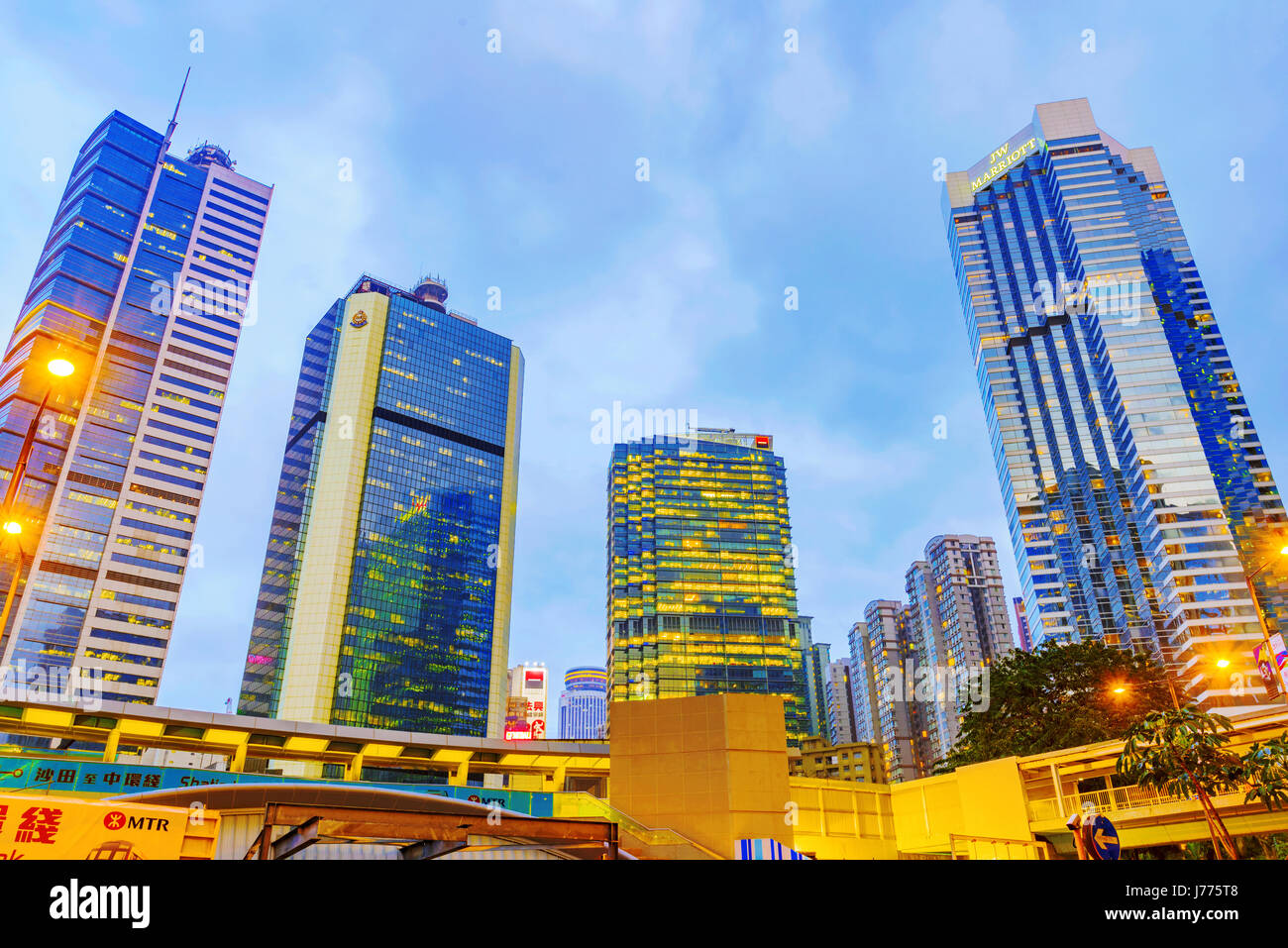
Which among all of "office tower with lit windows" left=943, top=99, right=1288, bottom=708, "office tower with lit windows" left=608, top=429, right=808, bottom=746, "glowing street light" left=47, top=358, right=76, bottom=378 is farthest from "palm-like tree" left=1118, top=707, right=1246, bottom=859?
"office tower with lit windows" left=608, top=429, right=808, bottom=746

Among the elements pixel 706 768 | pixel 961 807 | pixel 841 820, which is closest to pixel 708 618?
pixel 841 820

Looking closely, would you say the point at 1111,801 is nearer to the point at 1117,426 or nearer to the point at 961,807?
the point at 961,807

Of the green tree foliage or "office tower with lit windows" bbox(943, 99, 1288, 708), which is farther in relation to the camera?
"office tower with lit windows" bbox(943, 99, 1288, 708)

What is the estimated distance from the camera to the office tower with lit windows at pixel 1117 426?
142125 millimetres

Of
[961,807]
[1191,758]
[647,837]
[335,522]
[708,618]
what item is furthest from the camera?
[708,618]

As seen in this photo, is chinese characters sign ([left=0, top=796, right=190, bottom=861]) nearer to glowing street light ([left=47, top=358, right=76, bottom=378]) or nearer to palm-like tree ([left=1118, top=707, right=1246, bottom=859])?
glowing street light ([left=47, top=358, right=76, bottom=378])

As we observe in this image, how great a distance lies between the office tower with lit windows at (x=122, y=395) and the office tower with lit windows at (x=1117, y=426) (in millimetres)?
173266

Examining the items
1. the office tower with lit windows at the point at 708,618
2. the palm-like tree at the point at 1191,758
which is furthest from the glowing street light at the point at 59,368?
the office tower with lit windows at the point at 708,618

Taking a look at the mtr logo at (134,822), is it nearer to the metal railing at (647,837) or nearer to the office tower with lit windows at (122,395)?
the metal railing at (647,837)

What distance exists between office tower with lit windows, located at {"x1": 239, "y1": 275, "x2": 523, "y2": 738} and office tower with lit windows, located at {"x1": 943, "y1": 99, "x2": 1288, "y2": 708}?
4609 inches

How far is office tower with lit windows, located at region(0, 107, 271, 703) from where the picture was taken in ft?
468

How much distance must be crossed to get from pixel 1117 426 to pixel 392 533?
148 meters

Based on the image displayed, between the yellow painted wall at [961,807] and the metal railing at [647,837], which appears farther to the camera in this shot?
the yellow painted wall at [961,807]

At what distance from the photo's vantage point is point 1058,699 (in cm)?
5353
